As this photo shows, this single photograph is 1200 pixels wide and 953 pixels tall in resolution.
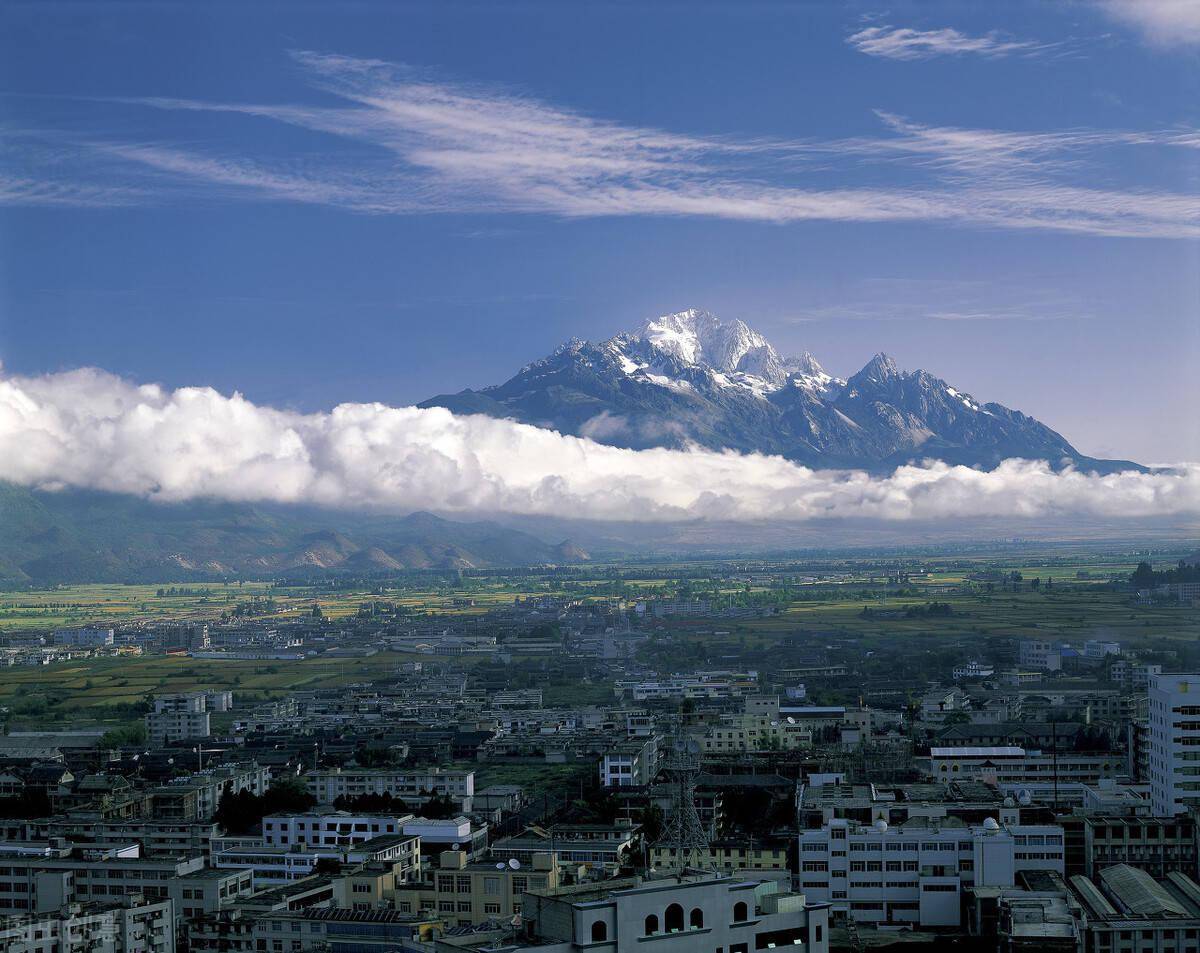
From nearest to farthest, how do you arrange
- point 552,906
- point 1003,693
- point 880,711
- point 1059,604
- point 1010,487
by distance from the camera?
point 552,906
point 880,711
point 1003,693
point 1059,604
point 1010,487

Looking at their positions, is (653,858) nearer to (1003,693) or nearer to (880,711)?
(880,711)

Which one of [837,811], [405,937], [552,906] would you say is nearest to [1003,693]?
[837,811]

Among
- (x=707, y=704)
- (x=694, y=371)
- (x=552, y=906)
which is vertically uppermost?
(x=694, y=371)

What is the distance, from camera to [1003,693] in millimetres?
37906

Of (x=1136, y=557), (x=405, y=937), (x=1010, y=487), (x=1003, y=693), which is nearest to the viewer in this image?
(x=405, y=937)

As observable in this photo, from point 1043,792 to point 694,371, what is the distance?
487 ft

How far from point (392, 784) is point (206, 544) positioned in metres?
109

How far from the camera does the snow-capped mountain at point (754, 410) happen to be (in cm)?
15712

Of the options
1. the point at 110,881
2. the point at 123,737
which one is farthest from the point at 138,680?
the point at 110,881

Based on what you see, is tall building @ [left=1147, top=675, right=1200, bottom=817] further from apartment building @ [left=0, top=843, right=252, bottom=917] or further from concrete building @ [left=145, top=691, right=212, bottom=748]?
concrete building @ [left=145, top=691, right=212, bottom=748]

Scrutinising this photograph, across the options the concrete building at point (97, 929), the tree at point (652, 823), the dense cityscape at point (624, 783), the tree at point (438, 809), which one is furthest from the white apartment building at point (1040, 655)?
the concrete building at point (97, 929)

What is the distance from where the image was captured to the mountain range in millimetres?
116625

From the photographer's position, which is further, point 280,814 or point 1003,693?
point 1003,693

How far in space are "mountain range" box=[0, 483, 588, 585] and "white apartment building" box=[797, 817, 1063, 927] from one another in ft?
322
